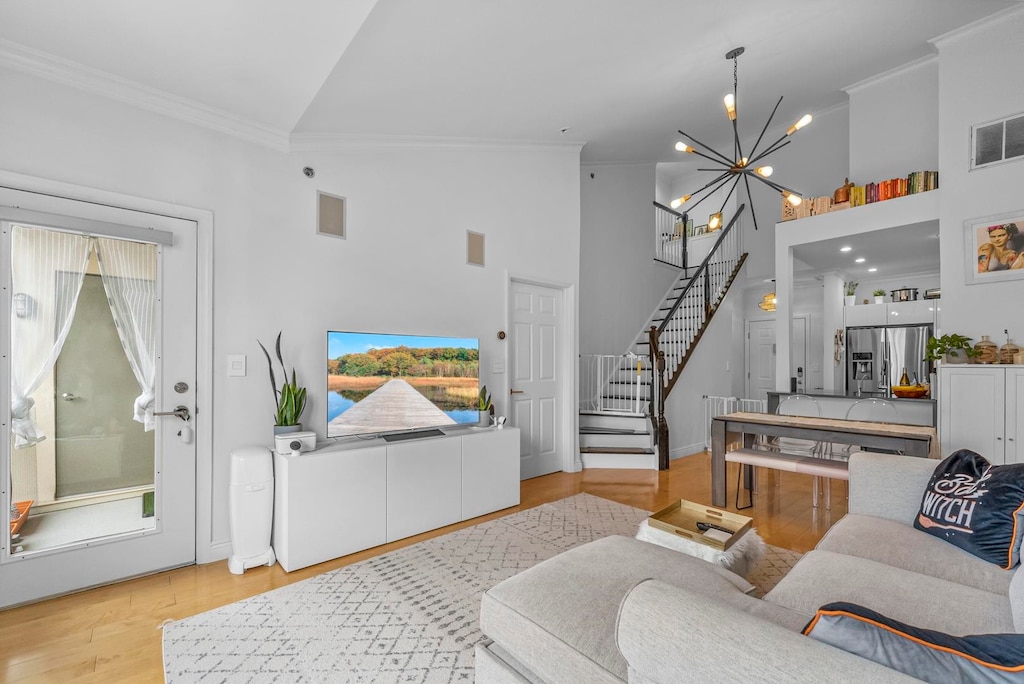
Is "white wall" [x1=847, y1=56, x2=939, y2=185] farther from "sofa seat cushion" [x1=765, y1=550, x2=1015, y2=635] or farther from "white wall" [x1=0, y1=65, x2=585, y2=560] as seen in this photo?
"sofa seat cushion" [x1=765, y1=550, x2=1015, y2=635]

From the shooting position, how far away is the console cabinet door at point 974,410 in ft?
11.6

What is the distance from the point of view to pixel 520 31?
2984 mm

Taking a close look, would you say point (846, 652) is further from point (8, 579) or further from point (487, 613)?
point (8, 579)

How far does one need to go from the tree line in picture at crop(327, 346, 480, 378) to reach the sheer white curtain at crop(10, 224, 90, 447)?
141 centimetres

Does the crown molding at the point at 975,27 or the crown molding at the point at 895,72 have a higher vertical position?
the crown molding at the point at 895,72

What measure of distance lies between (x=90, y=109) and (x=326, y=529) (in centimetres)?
273

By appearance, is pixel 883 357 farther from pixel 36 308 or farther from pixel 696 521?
pixel 36 308

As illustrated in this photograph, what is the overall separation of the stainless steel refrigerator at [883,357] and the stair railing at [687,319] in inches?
71.1

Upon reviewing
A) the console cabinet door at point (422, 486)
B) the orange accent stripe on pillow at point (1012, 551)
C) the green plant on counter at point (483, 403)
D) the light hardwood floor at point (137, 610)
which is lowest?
the light hardwood floor at point (137, 610)

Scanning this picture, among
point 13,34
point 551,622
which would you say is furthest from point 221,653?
point 13,34

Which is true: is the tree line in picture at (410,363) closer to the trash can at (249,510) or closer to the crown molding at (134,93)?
the trash can at (249,510)

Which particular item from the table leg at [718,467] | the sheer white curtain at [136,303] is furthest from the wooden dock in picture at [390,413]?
the table leg at [718,467]

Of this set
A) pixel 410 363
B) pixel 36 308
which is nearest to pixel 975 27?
pixel 410 363

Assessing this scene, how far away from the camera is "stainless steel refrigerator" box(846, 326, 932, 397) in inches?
219
